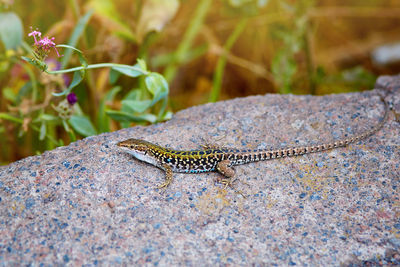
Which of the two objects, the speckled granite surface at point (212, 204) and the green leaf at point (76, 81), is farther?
the green leaf at point (76, 81)

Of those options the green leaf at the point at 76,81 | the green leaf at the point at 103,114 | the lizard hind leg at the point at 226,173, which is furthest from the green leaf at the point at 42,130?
the lizard hind leg at the point at 226,173

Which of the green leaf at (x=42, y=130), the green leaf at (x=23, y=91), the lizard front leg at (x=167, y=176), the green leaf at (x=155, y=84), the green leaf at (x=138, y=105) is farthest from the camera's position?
the green leaf at (x=23, y=91)

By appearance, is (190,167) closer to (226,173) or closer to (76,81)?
(226,173)

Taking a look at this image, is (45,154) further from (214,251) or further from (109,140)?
(214,251)

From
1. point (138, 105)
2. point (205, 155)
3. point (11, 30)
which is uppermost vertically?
point (11, 30)

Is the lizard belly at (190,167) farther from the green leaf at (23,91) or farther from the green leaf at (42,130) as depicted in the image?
the green leaf at (23,91)

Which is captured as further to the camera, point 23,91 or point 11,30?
point 23,91

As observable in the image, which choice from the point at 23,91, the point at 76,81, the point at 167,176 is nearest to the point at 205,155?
the point at 167,176
